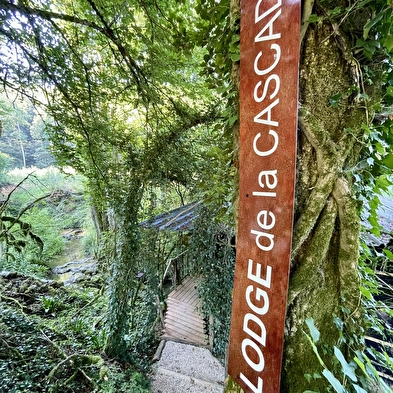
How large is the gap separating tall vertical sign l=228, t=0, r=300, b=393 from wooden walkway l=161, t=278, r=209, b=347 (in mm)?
3628

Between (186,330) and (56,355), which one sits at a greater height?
(56,355)

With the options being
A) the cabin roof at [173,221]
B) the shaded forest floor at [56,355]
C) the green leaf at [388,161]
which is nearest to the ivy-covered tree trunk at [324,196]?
the green leaf at [388,161]

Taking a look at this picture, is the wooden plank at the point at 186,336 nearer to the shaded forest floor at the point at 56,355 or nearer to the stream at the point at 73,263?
the shaded forest floor at the point at 56,355

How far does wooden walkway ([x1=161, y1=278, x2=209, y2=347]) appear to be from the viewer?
4.28m

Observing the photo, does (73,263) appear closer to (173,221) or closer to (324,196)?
(173,221)

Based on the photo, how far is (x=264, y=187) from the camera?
647 mm

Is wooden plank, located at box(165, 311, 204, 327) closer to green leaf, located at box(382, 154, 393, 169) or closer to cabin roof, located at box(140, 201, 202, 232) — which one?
cabin roof, located at box(140, 201, 202, 232)

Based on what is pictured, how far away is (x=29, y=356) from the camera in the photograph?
2.95 m

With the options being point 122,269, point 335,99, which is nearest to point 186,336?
point 122,269

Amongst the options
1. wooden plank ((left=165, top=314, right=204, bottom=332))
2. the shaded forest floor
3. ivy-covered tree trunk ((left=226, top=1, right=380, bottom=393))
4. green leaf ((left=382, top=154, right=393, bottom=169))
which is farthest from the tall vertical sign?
wooden plank ((left=165, top=314, right=204, bottom=332))

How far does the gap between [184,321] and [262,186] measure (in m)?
4.69

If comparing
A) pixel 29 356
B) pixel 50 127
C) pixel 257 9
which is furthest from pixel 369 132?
pixel 29 356

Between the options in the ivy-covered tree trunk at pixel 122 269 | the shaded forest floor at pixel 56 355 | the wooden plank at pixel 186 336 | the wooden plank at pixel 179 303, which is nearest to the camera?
the shaded forest floor at pixel 56 355

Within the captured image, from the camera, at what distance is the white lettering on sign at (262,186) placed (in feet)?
2.04
